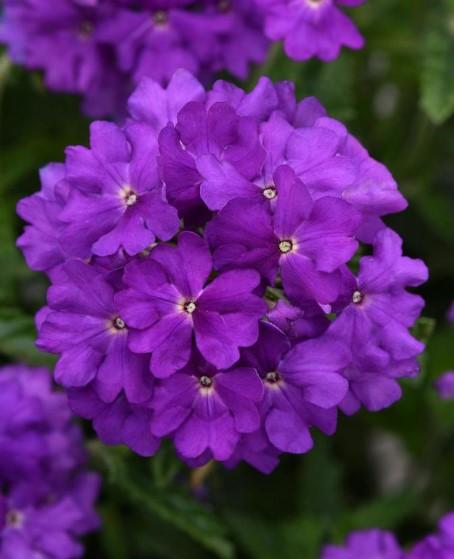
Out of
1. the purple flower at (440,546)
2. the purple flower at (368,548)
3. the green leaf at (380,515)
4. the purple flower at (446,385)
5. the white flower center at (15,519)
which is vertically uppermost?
the purple flower at (446,385)

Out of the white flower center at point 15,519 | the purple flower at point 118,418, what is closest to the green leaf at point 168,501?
the white flower center at point 15,519

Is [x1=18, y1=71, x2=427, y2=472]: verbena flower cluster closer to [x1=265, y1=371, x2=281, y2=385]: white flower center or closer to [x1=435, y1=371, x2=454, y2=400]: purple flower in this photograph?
[x1=265, y1=371, x2=281, y2=385]: white flower center

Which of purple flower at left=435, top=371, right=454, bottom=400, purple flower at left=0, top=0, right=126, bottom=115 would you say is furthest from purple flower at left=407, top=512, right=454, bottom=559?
purple flower at left=0, top=0, right=126, bottom=115

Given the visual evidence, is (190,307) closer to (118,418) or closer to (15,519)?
(118,418)

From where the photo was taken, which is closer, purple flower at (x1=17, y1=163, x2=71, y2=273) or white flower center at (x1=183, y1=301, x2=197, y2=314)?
white flower center at (x1=183, y1=301, x2=197, y2=314)

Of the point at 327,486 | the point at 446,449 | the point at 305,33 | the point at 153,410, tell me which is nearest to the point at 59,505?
the point at 153,410

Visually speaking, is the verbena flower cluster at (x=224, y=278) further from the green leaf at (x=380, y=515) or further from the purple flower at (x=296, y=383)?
the green leaf at (x=380, y=515)
